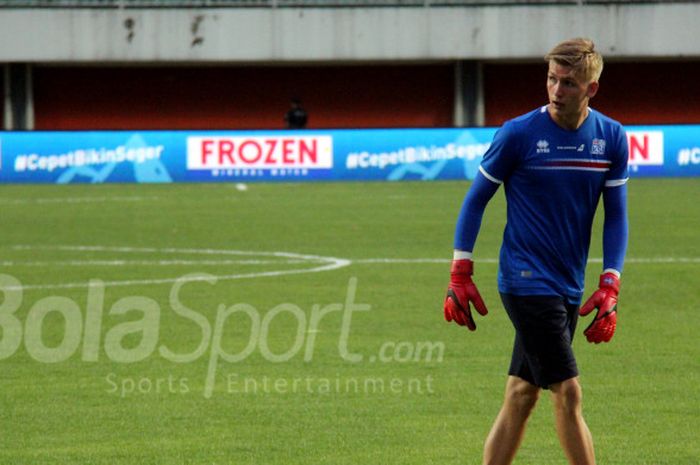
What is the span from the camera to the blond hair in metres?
6.29

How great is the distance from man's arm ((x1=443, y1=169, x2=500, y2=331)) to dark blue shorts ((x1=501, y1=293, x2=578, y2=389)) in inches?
7.0

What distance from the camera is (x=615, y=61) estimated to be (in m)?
48.3

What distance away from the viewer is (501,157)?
648 cm

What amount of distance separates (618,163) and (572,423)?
1083 mm

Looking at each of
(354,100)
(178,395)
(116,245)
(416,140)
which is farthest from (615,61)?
(178,395)

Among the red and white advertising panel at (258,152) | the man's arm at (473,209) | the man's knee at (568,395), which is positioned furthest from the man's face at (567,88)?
the red and white advertising panel at (258,152)

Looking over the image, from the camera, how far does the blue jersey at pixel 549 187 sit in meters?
6.47

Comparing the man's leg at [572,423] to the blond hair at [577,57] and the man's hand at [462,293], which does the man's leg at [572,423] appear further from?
the blond hair at [577,57]

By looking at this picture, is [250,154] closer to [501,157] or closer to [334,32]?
[334,32]

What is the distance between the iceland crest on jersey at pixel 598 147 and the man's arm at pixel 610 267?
20 cm

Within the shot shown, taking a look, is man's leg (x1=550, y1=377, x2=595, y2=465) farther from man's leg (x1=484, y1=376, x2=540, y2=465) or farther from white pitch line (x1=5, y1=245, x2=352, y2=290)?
white pitch line (x1=5, y1=245, x2=352, y2=290)
